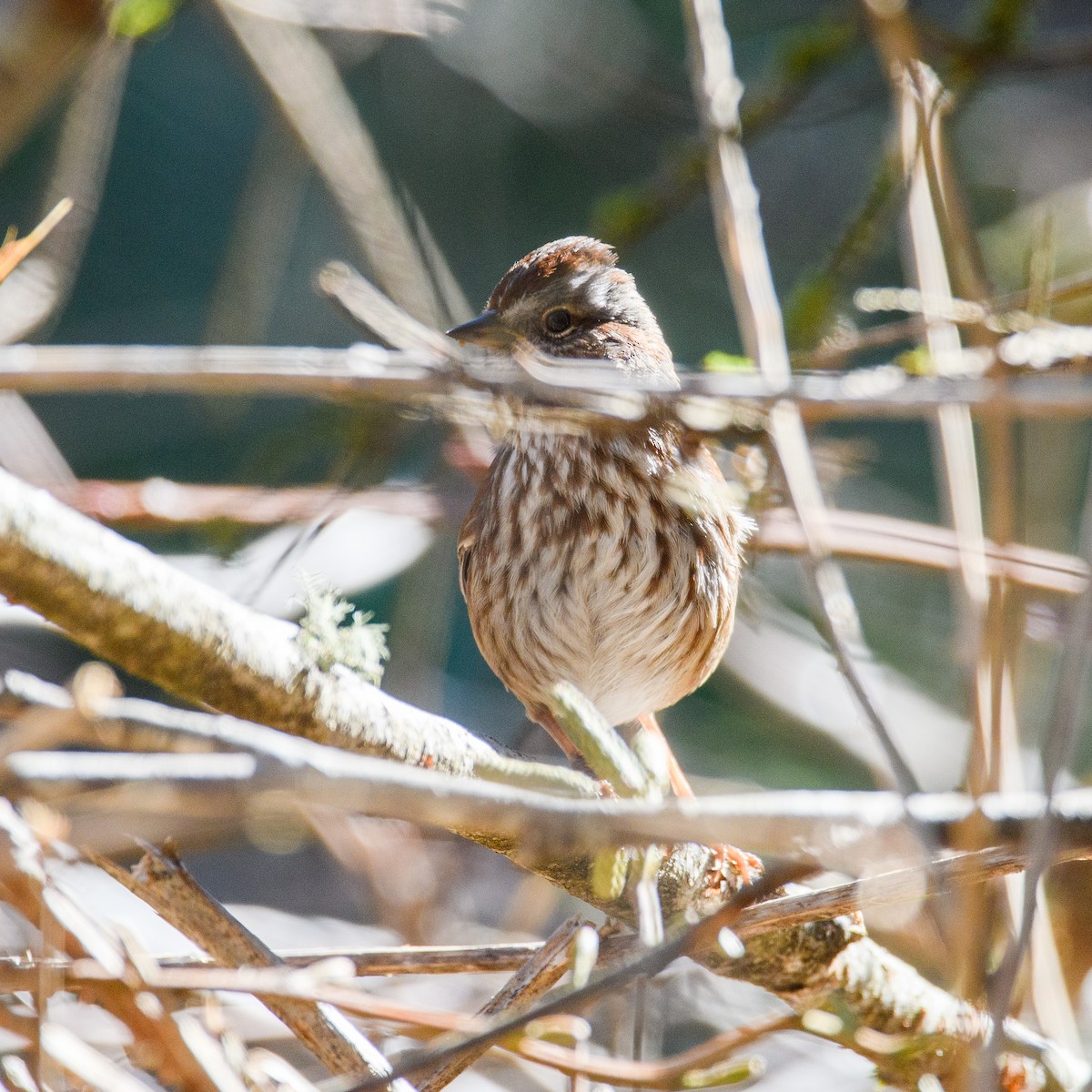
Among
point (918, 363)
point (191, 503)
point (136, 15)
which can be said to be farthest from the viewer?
point (191, 503)

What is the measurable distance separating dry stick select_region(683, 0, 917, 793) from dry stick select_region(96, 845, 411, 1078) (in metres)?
0.91

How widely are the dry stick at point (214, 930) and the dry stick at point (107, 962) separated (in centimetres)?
13

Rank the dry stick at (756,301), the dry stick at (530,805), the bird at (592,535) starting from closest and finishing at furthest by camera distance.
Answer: the dry stick at (530,805) → the dry stick at (756,301) → the bird at (592,535)

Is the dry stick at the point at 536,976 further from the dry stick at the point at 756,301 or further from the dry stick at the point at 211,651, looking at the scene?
the dry stick at the point at 756,301

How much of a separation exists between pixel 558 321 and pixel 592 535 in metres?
0.61

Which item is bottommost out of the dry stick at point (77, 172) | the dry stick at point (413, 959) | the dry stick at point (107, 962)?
the dry stick at point (107, 962)

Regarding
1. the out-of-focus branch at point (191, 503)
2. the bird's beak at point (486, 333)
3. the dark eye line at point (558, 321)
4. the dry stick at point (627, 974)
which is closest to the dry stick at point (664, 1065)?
the dry stick at point (627, 974)

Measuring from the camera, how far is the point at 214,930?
5.93 ft

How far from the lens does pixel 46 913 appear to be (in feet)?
5.23

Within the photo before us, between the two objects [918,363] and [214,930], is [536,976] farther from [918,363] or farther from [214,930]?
[918,363]

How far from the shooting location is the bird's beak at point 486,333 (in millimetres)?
3199

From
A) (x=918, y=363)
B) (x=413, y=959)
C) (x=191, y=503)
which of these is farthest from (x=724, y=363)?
(x=191, y=503)

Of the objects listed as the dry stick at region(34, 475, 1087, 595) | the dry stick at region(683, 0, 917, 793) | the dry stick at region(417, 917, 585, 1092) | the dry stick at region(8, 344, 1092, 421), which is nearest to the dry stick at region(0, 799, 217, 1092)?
the dry stick at region(417, 917, 585, 1092)

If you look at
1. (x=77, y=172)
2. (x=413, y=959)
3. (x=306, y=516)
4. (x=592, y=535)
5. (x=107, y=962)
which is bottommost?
(x=107, y=962)
